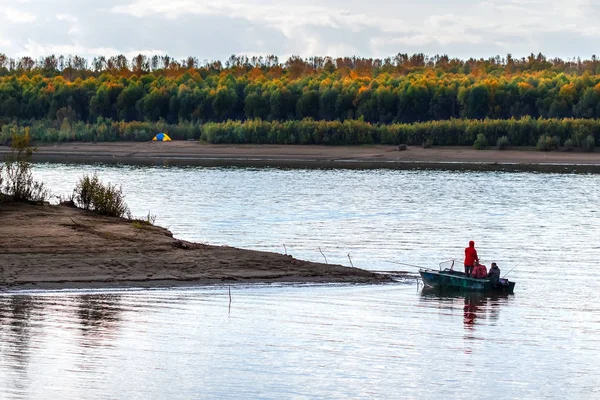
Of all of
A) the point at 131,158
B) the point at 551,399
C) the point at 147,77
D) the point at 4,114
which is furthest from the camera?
the point at 147,77

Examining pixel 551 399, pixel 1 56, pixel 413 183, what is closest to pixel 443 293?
pixel 551 399

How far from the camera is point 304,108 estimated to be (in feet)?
397

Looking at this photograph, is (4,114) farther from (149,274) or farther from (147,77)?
(149,274)

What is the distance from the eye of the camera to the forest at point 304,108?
343 ft

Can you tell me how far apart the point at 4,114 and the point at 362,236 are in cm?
9667

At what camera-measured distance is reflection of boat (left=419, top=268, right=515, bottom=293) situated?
25.8 metres

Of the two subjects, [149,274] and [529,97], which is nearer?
[149,274]

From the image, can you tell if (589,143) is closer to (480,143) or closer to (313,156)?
(480,143)

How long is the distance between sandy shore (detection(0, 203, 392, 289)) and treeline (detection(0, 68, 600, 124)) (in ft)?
289

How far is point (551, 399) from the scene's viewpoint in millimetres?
16000

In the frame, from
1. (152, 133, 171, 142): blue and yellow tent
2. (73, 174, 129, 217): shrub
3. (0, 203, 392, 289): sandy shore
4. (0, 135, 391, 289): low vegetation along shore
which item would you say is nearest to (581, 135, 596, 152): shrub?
(152, 133, 171, 142): blue and yellow tent

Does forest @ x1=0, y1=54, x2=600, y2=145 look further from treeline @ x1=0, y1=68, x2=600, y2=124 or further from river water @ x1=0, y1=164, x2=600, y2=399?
river water @ x1=0, y1=164, x2=600, y2=399

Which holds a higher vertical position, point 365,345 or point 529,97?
point 529,97

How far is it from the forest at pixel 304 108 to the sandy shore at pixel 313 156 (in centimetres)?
258
